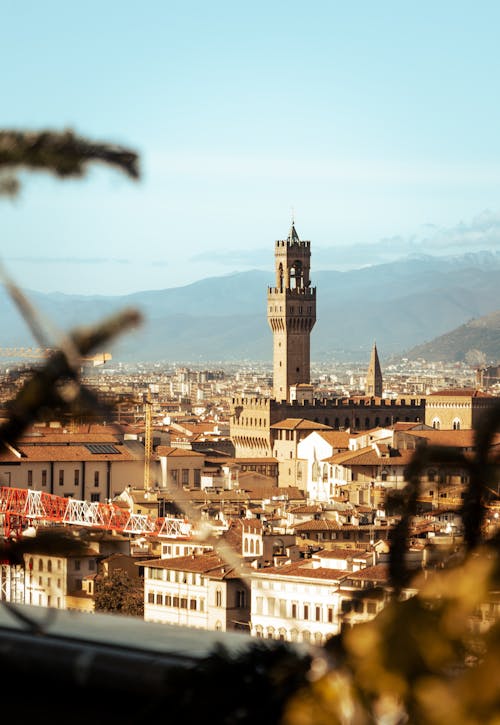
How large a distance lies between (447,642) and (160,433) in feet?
153

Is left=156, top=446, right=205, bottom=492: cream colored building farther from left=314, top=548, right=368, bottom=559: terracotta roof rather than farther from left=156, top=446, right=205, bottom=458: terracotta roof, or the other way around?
left=314, top=548, right=368, bottom=559: terracotta roof

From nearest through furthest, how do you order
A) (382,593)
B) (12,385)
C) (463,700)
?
(463,700) < (382,593) < (12,385)

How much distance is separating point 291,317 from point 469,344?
96387 mm

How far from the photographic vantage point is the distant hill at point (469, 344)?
471 feet

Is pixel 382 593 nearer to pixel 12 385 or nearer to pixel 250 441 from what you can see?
pixel 12 385

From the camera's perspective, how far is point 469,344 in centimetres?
14975

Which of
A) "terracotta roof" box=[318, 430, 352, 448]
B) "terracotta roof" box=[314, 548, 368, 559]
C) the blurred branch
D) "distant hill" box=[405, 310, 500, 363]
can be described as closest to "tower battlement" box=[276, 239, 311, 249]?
"terracotta roof" box=[318, 430, 352, 448]

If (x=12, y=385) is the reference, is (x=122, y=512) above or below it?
below

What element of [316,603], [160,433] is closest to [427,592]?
[316,603]

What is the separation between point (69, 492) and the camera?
36.1 meters

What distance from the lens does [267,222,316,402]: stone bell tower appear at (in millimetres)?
55000

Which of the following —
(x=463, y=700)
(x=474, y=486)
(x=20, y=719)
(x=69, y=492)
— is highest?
(x=474, y=486)

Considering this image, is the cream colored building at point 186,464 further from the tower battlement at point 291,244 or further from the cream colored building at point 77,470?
the tower battlement at point 291,244

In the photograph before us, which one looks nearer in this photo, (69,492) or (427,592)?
(427,592)
